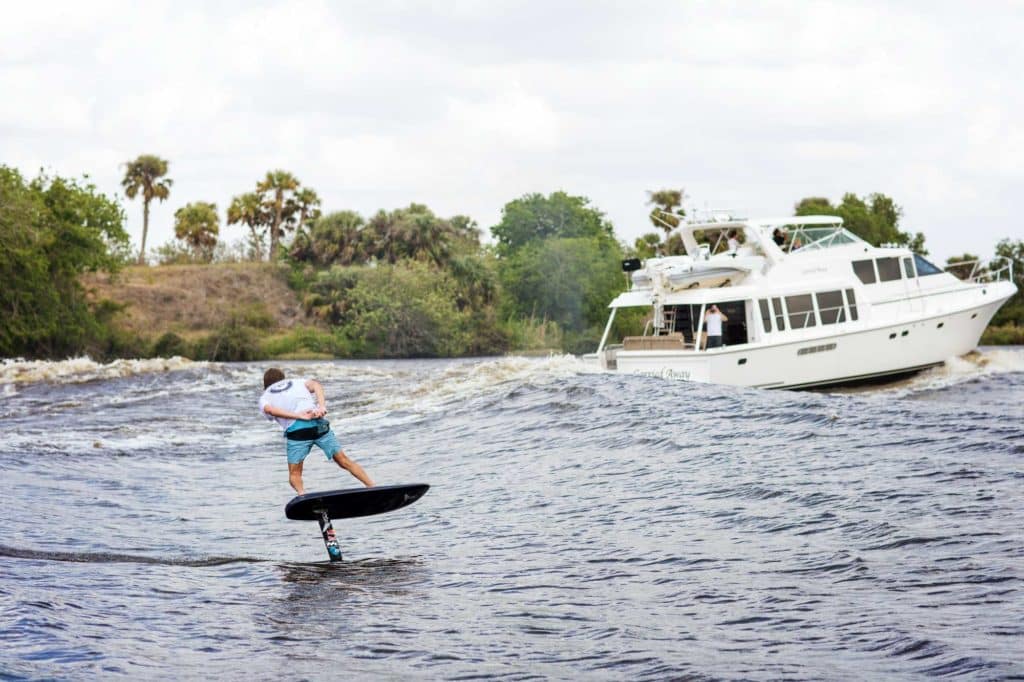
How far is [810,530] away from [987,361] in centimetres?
2710

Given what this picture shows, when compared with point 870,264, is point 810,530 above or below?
below

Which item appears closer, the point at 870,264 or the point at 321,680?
the point at 321,680

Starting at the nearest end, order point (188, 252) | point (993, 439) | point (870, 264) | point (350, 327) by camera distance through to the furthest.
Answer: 1. point (993, 439)
2. point (870, 264)
3. point (350, 327)
4. point (188, 252)

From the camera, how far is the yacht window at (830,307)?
31.1 metres

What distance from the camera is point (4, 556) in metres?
11.2

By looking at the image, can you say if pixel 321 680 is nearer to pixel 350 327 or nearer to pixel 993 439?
pixel 993 439

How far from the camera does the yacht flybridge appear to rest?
29766 mm

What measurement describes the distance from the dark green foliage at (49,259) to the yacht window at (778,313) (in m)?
38.9

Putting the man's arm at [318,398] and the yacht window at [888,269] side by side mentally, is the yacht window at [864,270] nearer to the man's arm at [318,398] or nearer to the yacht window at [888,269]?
the yacht window at [888,269]

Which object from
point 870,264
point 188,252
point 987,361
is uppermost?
point 188,252

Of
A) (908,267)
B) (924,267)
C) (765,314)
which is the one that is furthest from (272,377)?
(924,267)


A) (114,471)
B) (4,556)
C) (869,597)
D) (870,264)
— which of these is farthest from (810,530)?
(870,264)

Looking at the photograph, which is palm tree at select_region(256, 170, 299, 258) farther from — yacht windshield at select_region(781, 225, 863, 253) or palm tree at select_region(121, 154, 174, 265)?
yacht windshield at select_region(781, 225, 863, 253)

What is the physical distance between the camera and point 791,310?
3075cm
